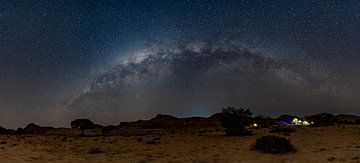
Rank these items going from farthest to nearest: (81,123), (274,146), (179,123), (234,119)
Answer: (179,123) < (81,123) < (234,119) < (274,146)

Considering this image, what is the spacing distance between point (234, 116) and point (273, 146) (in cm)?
1690

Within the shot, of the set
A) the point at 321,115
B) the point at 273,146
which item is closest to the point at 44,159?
the point at 273,146

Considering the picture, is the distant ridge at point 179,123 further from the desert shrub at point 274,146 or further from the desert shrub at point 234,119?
the desert shrub at point 274,146

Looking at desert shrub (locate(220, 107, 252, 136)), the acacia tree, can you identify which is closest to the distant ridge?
the acacia tree

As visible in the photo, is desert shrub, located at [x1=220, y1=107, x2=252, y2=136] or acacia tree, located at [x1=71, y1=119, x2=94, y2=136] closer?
desert shrub, located at [x1=220, y1=107, x2=252, y2=136]

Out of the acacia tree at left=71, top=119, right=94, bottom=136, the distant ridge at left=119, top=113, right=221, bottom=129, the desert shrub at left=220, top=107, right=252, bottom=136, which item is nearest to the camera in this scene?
the desert shrub at left=220, top=107, right=252, bottom=136

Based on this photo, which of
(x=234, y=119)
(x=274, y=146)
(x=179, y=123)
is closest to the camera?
(x=274, y=146)

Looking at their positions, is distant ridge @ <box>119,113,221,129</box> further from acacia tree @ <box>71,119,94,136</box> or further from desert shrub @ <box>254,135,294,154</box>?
desert shrub @ <box>254,135,294,154</box>

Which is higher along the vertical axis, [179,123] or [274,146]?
[179,123]

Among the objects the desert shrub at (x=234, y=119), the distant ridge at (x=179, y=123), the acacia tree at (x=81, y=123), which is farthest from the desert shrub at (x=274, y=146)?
the distant ridge at (x=179, y=123)

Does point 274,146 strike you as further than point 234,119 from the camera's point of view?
No

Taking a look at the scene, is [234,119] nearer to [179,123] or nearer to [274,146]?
[274,146]

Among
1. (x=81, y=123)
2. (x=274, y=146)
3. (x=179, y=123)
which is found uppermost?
(x=81, y=123)

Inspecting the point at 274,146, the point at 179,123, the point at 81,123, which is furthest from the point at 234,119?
the point at 179,123
